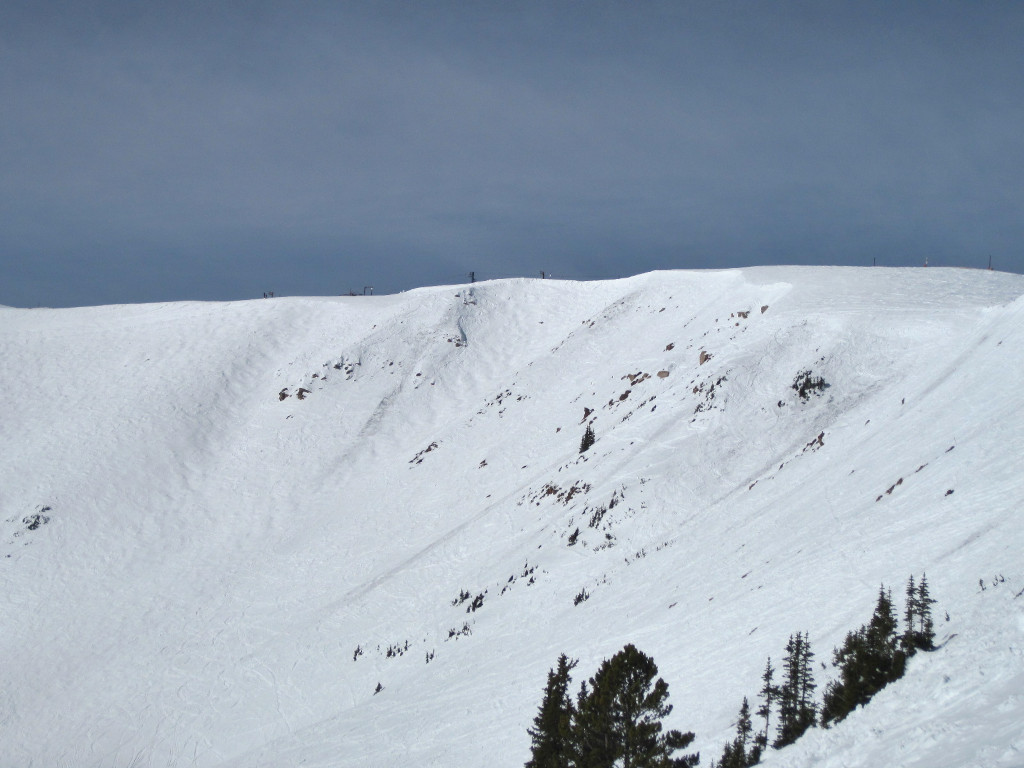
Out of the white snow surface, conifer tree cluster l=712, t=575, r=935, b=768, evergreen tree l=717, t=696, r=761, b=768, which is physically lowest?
evergreen tree l=717, t=696, r=761, b=768

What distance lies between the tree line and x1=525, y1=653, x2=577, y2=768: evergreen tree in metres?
0.02

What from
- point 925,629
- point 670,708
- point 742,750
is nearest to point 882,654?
point 925,629

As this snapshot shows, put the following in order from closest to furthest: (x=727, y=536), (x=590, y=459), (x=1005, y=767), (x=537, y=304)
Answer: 1. (x=1005, y=767)
2. (x=727, y=536)
3. (x=590, y=459)
4. (x=537, y=304)

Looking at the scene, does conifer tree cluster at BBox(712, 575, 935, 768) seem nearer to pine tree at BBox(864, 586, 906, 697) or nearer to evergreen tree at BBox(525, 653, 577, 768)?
pine tree at BBox(864, 586, 906, 697)

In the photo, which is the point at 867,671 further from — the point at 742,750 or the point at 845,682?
the point at 742,750

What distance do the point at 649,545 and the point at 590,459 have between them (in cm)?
986

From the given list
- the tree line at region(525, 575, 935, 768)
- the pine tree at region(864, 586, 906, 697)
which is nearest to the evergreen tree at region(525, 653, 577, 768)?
the tree line at region(525, 575, 935, 768)

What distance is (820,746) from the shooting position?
1348 centimetres

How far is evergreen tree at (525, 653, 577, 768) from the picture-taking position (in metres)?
15.1

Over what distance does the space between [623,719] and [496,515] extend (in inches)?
1157

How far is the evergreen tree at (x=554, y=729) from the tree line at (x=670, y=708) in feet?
0.07

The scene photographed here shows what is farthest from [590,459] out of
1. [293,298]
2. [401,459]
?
[293,298]

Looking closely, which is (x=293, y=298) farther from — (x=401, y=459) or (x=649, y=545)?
(x=649, y=545)

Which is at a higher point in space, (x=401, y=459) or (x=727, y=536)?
(x=401, y=459)
